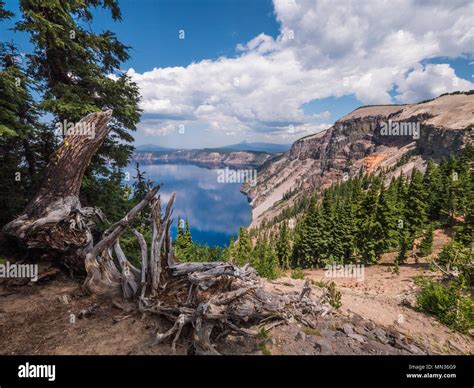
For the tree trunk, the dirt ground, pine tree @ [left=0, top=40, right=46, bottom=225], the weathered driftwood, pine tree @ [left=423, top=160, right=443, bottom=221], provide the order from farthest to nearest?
pine tree @ [left=423, top=160, right=443, bottom=221], pine tree @ [left=0, top=40, right=46, bottom=225], the tree trunk, the weathered driftwood, the dirt ground

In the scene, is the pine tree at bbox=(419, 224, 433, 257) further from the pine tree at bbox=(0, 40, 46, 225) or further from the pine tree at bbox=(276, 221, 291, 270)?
the pine tree at bbox=(0, 40, 46, 225)

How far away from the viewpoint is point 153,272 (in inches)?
280

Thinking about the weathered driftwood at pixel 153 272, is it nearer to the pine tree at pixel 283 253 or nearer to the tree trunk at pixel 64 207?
the tree trunk at pixel 64 207

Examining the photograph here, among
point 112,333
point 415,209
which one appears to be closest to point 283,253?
point 415,209

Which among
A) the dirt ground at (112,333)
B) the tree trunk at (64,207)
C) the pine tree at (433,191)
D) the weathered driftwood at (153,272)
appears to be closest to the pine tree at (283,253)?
the pine tree at (433,191)

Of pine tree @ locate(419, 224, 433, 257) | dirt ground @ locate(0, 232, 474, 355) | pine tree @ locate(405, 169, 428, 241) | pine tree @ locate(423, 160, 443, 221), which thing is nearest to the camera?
dirt ground @ locate(0, 232, 474, 355)

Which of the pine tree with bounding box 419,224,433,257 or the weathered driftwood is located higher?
the weathered driftwood

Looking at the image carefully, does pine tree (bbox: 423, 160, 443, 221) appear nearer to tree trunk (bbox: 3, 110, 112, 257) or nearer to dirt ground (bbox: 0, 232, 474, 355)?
dirt ground (bbox: 0, 232, 474, 355)

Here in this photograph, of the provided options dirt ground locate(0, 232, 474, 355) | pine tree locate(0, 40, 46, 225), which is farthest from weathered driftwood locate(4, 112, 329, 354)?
pine tree locate(0, 40, 46, 225)

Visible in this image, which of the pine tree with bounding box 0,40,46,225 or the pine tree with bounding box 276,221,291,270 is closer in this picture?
the pine tree with bounding box 0,40,46,225

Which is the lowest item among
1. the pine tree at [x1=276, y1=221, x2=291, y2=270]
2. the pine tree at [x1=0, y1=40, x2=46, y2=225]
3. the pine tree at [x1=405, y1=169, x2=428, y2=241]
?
the pine tree at [x1=276, y1=221, x2=291, y2=270]

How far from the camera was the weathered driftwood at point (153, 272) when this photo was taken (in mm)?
5812

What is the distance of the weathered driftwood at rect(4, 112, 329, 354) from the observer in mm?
5812
